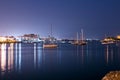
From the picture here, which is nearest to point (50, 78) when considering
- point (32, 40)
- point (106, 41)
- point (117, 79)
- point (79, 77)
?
point (79, 77)

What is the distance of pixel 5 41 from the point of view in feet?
597

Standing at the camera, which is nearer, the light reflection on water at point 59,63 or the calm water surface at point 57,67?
the calm water surface at point 57,67

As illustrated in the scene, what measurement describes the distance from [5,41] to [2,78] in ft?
532

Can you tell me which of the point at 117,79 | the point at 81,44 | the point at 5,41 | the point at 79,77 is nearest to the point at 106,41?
the point at 81,44

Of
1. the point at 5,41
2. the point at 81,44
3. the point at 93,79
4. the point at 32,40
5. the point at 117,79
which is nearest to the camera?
the point at 117,79

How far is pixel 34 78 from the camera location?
23562mm

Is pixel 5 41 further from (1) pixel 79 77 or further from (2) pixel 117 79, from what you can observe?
(2) pixel 117 79

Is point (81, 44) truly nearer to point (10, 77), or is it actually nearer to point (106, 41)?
point (106, 41)

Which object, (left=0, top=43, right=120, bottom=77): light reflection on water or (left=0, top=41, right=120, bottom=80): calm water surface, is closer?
(left=0, top=41, right=120, bottom=80): calm water surface

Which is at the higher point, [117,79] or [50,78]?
[117,79]

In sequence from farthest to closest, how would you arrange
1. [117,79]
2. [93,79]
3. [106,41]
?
[106,41], [93,79], [117,79]

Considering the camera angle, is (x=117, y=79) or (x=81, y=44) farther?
(x=81, y=44)

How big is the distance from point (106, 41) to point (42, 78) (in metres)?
143

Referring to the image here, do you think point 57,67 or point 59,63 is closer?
point 57,67
